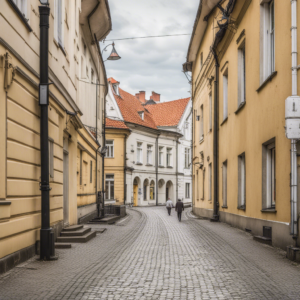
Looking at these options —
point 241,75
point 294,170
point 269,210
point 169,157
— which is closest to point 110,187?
point 169,157

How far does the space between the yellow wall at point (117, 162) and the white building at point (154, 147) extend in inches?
23.0

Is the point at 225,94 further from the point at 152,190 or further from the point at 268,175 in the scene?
the point at 152,190

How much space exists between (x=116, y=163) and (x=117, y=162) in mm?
137

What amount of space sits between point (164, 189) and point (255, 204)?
42.5 meters

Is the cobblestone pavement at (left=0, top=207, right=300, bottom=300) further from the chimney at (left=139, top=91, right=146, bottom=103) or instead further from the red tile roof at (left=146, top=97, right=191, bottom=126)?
the chimney at (left=139, top=91, right=146, bottom=103)

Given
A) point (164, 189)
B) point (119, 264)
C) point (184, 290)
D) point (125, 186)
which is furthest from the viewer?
point (164, 189)

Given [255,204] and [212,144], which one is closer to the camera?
[255,204]

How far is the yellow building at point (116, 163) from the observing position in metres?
48.5

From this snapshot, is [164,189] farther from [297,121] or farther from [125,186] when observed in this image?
[297,121]

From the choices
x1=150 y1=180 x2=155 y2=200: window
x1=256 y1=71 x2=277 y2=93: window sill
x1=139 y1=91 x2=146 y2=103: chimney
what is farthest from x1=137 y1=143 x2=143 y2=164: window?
x1=256 y1=71 x2=277 y2=93: window sill

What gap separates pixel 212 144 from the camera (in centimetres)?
2458

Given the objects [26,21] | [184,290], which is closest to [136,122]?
[26,21]

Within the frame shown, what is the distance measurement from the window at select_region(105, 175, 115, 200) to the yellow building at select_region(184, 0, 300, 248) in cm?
2276

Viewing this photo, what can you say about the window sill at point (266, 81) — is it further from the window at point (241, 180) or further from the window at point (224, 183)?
the window at point (224, 183)
